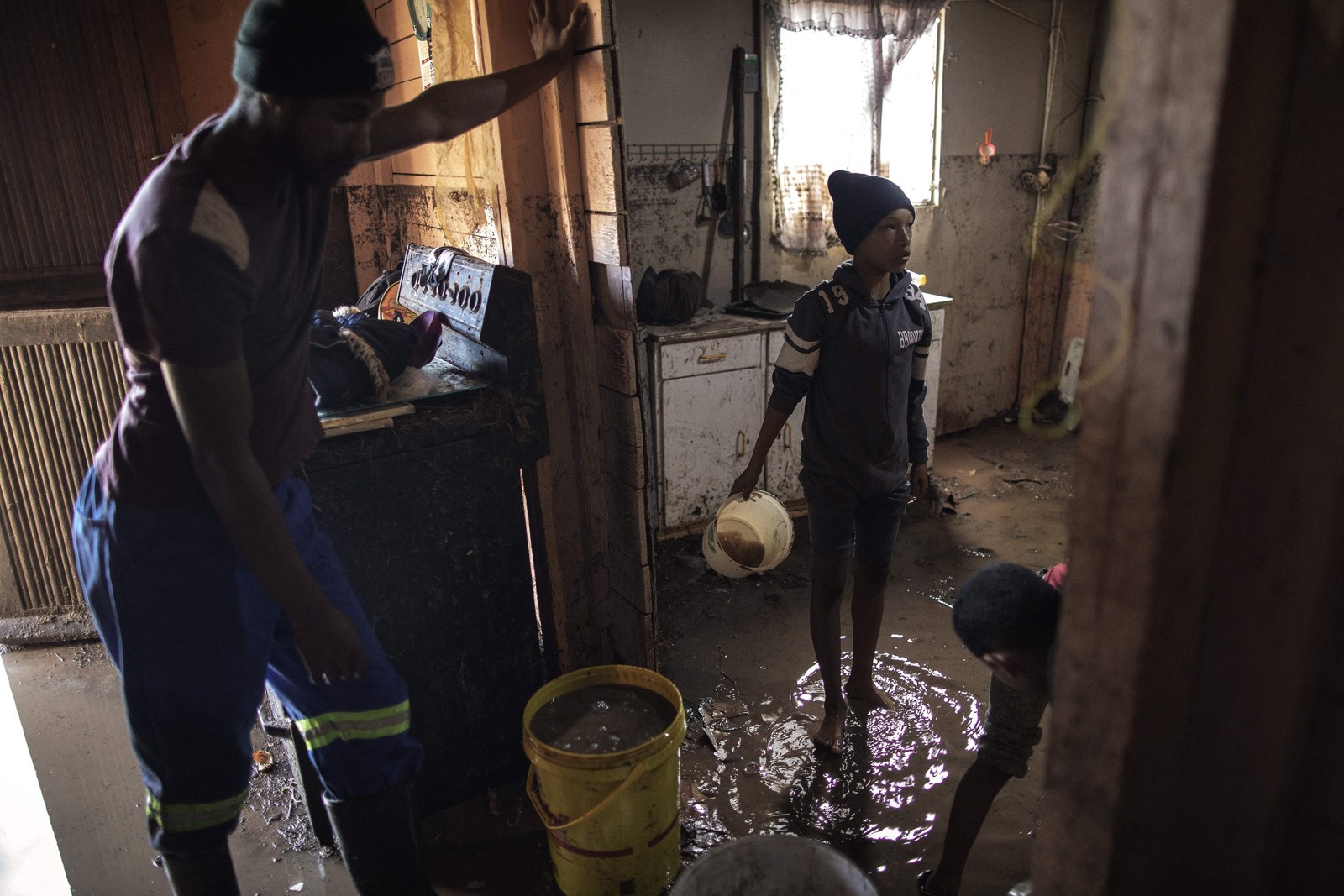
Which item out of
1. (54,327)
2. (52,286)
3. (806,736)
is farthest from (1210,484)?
(52,286)

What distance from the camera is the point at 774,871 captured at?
184 cm

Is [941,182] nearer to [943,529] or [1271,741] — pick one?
[943,529]

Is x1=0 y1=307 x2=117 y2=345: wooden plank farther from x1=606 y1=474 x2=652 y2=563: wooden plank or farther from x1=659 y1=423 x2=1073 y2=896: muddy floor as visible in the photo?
x1=659 y1=423 x2=1073 y2=896: muddy floor

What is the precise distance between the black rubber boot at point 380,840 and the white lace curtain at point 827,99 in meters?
4.02

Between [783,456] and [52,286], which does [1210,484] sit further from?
[52,286]

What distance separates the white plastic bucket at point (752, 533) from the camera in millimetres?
2777

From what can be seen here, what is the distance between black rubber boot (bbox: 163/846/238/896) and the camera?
68.8 inches

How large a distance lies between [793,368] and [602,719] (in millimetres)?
1203

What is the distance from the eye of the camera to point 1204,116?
61 cm

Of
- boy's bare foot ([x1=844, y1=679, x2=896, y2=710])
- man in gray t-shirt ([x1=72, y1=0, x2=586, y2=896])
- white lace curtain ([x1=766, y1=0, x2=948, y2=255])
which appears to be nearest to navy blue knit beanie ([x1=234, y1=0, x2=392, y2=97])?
man in gray t-shirt ([x1=72, y1=0, x2=586, y2=896])

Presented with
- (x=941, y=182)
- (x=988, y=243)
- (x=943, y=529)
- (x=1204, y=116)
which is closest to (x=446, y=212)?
(x=1204, y=116)

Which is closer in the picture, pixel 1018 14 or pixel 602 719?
pixel 602 719

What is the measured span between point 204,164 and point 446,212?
1.71 m

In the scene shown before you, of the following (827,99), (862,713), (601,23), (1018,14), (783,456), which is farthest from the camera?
(1018,14)
